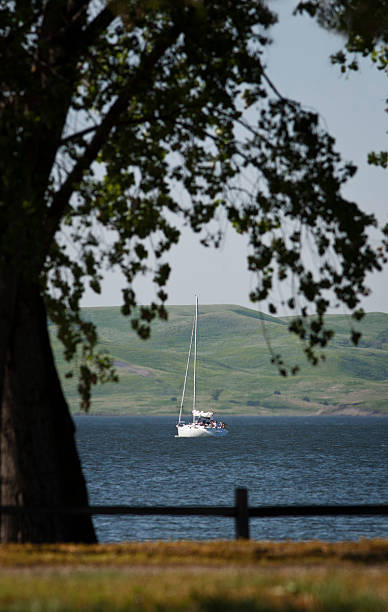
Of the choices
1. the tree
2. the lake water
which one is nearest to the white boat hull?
the lake water

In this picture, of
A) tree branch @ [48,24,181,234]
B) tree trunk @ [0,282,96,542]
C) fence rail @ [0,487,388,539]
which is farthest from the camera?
tree branch @ [48,24,181,234]

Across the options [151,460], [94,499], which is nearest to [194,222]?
[94,499]

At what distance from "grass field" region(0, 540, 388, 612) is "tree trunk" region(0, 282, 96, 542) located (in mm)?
Result: 1017

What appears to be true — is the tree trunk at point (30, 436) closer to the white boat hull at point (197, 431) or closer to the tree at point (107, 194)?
the tree at point (107, 194)

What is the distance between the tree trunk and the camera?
46.3ft

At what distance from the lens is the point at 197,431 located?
189000 mm

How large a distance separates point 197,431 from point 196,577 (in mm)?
181352

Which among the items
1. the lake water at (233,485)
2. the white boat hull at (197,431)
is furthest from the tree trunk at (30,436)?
the white boat hull at (197,431)

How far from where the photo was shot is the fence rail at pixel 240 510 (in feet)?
43.7

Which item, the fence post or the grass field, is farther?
the fence post

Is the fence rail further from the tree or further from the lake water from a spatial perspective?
the lake water

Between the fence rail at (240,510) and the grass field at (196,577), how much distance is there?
1.67 ft

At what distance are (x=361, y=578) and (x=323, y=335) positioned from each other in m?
5.48

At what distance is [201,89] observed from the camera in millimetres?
17250
